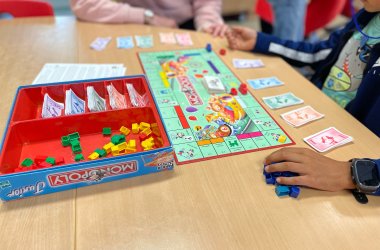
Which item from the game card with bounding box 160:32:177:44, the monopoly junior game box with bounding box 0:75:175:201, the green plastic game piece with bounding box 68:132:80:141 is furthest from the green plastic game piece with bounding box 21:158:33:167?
the game card with bounding box 160:32:177:44

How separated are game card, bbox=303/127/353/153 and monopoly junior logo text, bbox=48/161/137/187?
48 centimetres

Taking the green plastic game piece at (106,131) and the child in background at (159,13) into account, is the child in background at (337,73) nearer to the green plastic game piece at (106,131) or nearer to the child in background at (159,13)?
the child in background at (159,13)

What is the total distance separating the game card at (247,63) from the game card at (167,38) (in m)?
0.31

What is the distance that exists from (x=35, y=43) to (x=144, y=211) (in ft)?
3.26

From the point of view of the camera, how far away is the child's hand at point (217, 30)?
1438 millimetres

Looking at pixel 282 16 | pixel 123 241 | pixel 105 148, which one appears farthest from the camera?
pixel 282 16

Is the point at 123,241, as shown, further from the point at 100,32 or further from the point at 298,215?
the point at 100,32

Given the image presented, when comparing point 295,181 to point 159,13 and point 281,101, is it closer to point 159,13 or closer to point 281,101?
point 281,101

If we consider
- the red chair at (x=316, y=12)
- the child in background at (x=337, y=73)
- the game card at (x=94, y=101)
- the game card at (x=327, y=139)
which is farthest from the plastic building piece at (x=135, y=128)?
the red chair at (x=316, y=12)

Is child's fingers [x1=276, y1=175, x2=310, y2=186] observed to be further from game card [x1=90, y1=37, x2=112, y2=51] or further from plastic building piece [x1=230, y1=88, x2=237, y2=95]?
game card [x1=90, y1=37, x2=112, y2=51]

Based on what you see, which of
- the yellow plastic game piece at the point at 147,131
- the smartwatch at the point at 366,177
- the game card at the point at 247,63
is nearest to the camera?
the smartwatch at the point at 366,177

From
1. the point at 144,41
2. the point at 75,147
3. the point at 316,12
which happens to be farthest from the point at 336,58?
the point at 316,12

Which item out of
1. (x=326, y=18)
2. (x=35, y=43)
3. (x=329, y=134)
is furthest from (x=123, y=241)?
(x=326, y=18)

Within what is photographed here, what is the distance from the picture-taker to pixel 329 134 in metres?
0.86
